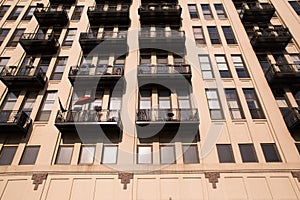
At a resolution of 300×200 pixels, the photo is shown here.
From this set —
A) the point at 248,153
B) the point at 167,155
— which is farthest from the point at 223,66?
the point at 167,155

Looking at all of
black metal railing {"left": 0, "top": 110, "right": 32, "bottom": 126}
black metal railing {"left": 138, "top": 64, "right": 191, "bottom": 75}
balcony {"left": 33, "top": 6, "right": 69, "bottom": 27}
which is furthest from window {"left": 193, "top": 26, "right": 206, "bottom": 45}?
black metal railing {"left": 0, "top": 110, "right": 32, "bottom": 126}

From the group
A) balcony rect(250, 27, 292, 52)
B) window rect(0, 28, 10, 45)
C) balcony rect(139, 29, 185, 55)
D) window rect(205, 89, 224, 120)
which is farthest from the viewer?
window rect(0, 28, 10, 45)

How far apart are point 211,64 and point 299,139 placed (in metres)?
8.43

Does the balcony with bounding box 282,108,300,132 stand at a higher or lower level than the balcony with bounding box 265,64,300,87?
lower

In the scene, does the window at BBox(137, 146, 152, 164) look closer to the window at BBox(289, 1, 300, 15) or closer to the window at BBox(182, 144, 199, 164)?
the window at BBox(182, 144, 199, 164)

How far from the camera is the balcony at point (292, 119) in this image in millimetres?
14055

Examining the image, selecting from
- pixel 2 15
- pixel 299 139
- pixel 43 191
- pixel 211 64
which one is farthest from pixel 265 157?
pixel 2 15

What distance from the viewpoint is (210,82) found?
17312mm

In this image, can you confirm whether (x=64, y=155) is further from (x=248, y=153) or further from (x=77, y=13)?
(x=77, y=13)

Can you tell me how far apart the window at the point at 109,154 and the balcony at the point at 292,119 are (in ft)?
38.7

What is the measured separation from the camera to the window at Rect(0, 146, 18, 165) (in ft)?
45.1

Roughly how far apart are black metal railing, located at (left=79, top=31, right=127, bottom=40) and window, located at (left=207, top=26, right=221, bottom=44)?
8221 millimetres

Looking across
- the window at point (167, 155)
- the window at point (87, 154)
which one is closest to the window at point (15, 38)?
the window at point (87, 154)

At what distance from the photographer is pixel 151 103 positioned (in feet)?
53.9
